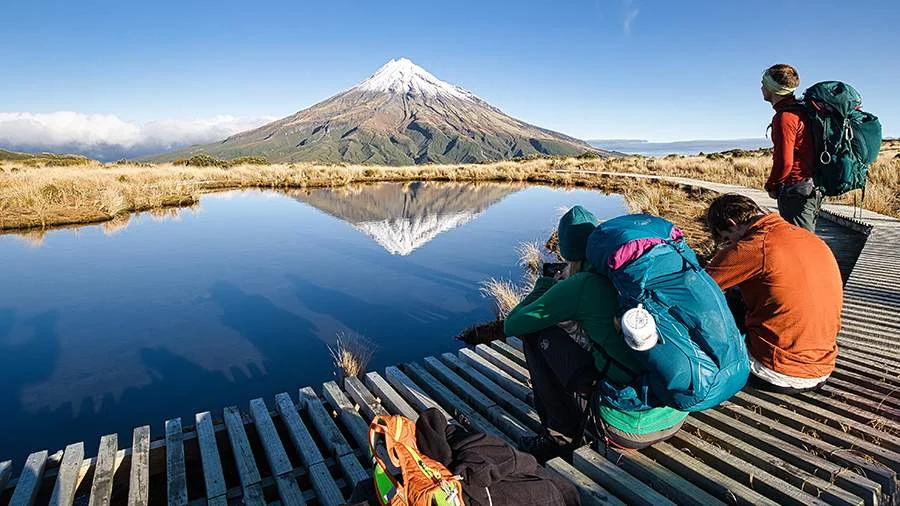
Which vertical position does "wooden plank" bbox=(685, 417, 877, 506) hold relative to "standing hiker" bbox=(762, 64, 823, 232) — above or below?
below

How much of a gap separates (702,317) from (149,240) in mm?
13160

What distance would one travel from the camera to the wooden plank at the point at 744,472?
2.19 meters

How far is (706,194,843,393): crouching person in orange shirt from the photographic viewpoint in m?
2.67

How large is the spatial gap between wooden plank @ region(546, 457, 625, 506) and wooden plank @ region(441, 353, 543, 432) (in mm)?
691

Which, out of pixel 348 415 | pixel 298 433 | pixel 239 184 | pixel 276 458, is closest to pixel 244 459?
pixel 276 458

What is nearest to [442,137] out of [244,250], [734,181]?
[734,181]

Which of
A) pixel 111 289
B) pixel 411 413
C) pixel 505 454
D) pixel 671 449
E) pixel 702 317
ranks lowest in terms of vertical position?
→ pixel 111 289

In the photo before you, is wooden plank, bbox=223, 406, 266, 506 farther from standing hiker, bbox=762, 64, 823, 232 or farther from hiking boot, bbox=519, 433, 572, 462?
standing hiker, bbox=762, 64, 823, 232

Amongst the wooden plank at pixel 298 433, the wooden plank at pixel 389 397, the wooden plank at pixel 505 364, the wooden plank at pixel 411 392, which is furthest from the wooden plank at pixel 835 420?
the wooden plank at pixel 298 433

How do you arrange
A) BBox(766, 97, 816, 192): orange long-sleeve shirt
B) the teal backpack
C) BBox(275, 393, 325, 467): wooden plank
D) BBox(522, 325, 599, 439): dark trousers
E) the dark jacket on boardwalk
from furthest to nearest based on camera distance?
BBox(766, 97, 816, 192): orange long-sleeve shirt
BBox(275, 393, 325, 467): wooden plank
BBox(522, 325, 599, 439): dark trousers
the teal backpack
the dark jacket on boardwalk

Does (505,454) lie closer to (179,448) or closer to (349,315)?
(179,448)

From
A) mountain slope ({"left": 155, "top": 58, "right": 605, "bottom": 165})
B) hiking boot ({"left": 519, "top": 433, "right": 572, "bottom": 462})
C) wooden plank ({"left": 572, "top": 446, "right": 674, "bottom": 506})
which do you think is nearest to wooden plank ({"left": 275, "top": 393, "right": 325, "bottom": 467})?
hiking boot ({"left": 519, "top": 433, "right": 572, "bottom": 462})

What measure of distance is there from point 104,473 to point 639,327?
9.44ft

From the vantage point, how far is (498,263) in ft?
32.8
